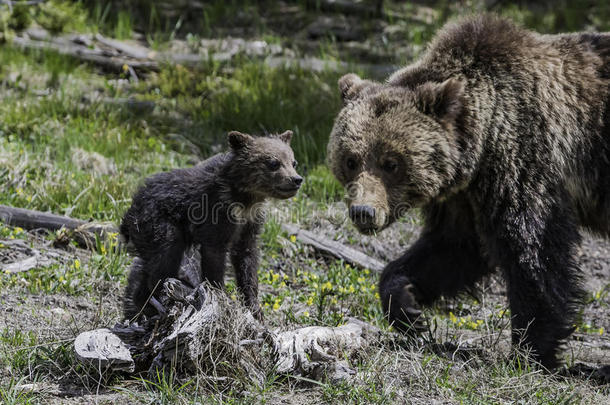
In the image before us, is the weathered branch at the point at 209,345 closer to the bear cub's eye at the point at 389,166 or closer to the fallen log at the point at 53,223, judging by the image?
the bear cub's eye at the point at 389,166

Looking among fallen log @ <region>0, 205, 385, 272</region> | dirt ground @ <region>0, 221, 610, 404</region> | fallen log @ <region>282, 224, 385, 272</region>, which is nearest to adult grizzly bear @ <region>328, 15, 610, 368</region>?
dirt ground @ <region>0, 221, 610, 404</region>

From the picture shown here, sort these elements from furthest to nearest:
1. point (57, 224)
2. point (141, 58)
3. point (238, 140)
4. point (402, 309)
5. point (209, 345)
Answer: point (141, 58)
point (57, 224)
point (402, 309)
point (238, 140)
point (209, 345)

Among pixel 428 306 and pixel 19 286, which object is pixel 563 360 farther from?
pixel 19 286

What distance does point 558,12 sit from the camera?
10.9m

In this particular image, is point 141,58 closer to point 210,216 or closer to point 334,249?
point 334,249

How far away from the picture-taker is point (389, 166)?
4.72 meters

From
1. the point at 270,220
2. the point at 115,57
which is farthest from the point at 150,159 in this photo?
the point at 115,57

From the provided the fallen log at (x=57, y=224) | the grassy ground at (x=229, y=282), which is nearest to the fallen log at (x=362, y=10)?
the grassy ground at (x=229, y=282)

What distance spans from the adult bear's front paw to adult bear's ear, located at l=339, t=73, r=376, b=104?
1.26 m

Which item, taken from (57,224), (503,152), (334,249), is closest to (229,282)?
(334,249)

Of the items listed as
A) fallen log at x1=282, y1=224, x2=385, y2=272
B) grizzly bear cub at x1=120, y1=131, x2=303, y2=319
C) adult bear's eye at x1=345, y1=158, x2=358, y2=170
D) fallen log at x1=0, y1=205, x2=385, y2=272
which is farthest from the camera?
fallen log at x1=282, y1=224, x2=385, y2=272

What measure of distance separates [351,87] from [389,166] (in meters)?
0.68

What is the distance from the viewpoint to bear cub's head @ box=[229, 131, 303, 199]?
4.82 m

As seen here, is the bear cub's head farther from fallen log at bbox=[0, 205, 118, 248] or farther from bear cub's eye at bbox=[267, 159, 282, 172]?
fallen log at bbox=[0, 205, 118, 248]
